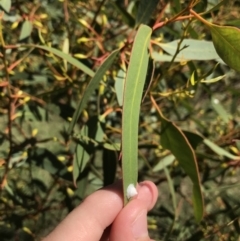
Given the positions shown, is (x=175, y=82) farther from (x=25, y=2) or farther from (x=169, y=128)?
(x=169, y=128)

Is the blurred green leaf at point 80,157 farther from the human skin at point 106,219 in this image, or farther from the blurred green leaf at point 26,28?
the blurred green leaf at point 26,28

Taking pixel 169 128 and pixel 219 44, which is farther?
pixel 169 128

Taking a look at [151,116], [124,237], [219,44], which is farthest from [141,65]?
[151,116]

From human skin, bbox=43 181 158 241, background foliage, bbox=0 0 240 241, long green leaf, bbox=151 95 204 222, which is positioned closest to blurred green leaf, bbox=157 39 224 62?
background foliage, bbox=0 0 240 241

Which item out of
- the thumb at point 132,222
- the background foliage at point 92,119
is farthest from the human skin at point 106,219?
the background foliage at point 92,119

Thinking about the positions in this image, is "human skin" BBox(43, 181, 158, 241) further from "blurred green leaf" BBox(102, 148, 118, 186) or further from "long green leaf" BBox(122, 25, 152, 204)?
"blurred green leaf" BBox(102, 148, 118, 186)

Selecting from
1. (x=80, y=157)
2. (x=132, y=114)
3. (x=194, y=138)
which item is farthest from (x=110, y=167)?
(x=132, y=114)
